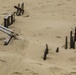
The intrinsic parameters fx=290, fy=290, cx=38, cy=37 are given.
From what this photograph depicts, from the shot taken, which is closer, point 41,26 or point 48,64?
point 48,64

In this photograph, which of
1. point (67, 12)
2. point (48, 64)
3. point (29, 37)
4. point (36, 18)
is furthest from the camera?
point (67, 12)

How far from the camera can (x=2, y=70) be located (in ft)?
18.3

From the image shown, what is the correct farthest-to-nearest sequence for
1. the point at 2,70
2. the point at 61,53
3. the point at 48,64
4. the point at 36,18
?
the point at 36,18, the point at 61,53, the point at 48,64, the point at 2,70

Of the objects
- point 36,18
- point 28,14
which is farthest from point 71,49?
point 28,14

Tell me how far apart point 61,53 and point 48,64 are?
80 centimetres

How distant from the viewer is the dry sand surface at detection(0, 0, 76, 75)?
18.8 ft

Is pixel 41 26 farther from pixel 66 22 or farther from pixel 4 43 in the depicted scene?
pixel 4 43

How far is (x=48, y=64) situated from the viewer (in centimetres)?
600

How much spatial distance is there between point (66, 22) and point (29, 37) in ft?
7.04

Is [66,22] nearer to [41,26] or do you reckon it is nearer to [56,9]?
[41,26]

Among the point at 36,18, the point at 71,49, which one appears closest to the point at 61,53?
the point at 71,49

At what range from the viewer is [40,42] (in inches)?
300

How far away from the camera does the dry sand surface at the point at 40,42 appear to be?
5.73 metres

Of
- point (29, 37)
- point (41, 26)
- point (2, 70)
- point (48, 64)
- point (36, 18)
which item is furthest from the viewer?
point (36, 18)
